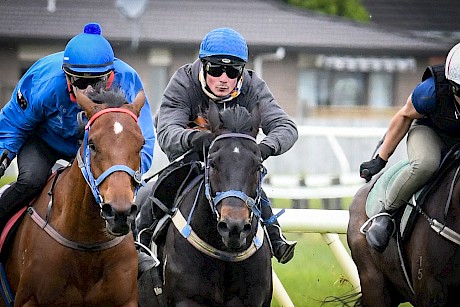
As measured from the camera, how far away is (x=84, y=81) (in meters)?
6.00

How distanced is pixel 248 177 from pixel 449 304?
5.54 feet

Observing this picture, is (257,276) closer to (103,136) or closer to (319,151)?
(103,136)

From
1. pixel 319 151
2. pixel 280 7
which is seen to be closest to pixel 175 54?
pixel 280 7

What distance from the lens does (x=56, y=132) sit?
6387mm

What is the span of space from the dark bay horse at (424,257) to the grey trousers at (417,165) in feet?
0.26

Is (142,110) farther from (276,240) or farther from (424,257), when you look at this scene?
(424,257)

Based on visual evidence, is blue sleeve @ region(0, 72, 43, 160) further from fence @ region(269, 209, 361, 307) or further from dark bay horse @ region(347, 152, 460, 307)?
fence @ region(269, 209, 361, 307)

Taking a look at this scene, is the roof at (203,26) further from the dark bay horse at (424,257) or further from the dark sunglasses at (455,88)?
the dark sunglasses at (455,88)

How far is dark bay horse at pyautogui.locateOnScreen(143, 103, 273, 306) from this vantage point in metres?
5.59

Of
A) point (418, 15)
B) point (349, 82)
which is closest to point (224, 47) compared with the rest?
point (349, 82)

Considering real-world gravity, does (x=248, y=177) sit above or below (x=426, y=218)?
above

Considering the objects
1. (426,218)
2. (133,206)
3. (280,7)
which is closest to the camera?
(133,206)

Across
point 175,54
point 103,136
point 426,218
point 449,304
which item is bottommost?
point 175,54

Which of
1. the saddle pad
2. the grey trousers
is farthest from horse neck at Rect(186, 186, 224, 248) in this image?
the saddle pad
